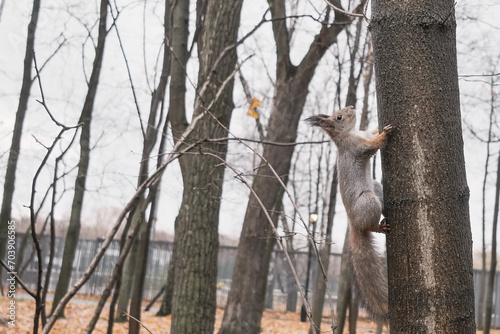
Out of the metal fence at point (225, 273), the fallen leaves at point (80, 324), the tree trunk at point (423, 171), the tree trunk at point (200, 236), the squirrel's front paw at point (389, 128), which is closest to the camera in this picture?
the tree trunk at point (423, 171)

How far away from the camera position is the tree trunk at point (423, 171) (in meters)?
1.42

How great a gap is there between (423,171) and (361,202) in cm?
103

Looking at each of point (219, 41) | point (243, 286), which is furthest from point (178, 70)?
point (243, 286)

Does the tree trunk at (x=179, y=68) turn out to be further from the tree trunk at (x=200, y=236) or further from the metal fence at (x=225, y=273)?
the metal fence at (x=225, y=273)

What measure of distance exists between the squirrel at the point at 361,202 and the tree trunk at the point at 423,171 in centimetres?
9

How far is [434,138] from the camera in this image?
59.2 inches

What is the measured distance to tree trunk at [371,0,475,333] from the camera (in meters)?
1.42

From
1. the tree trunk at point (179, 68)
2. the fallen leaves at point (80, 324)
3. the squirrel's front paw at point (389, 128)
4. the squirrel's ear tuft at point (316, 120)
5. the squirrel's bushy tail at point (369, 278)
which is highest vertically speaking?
the tree trunk at point (179, 68)

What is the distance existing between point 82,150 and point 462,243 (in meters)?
8.26

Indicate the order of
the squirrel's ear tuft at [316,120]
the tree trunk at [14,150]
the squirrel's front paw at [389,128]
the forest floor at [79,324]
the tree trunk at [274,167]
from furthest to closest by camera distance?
the tree trunk at [274,167] < the tree trunk at [14,150] < the forest floor at [79,324] < the squirrel's ear tuft at [316,120] < the squirrel's front paw at [389,128]

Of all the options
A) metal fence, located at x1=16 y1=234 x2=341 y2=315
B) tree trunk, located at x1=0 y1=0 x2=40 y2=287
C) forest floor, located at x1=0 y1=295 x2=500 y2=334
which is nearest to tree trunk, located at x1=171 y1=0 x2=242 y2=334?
forest floor, located at x1=0 y1=295 x2=500 y2=334

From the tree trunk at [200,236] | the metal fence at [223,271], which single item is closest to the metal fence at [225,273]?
the metal fence at [223,271]

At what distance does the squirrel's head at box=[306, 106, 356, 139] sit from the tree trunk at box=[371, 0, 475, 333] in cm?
142

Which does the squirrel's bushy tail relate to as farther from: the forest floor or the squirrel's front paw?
the forest floor
